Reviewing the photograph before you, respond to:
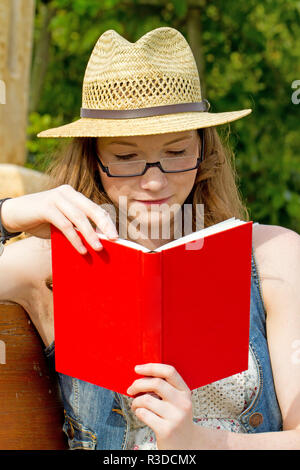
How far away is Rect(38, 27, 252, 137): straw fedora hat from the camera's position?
1641 millimetres

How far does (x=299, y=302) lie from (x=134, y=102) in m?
0.68

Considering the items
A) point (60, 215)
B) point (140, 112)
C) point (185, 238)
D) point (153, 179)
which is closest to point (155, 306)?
point (185, 238)

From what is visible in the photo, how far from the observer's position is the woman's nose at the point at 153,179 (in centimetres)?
165

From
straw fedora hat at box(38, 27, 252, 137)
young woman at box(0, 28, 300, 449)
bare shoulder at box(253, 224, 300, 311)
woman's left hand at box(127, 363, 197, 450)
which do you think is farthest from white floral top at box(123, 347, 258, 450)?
straw fedora hat at box(38, 27, 252, 137)

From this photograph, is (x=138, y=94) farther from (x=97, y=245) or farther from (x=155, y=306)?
(x=155, y=306)

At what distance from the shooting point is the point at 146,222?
1.75m

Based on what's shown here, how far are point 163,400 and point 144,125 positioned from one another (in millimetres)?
661

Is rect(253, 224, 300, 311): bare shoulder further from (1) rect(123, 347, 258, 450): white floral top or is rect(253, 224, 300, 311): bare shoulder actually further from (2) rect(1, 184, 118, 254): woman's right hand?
(2) rect(1, 184, 118, 254): woman's right hand

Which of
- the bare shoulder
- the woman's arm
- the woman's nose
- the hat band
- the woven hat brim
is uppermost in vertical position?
the hat band

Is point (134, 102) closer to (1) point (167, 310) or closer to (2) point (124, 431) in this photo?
(1) point (167, 310)

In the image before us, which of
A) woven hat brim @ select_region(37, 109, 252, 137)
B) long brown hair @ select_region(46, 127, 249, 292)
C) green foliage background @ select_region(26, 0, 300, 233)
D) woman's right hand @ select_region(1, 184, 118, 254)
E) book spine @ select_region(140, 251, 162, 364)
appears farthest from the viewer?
green foliage background @ select_region(26, 0, 300, 233)

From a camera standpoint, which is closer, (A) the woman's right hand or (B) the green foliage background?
(A) the woman's right hand

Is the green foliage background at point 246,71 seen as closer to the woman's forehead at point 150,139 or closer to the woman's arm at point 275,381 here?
the woman's arm at point 275,381

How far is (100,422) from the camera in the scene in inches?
70.2
